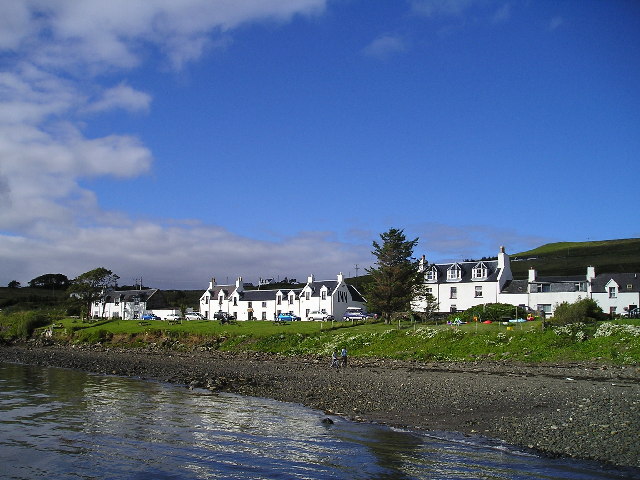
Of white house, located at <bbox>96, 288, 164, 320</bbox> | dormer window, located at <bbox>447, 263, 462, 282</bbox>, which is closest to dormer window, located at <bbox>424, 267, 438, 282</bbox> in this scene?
dormer window, located at <bbox>447, 263, 462, 282</bbox>

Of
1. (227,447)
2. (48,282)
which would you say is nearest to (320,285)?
(227,447)

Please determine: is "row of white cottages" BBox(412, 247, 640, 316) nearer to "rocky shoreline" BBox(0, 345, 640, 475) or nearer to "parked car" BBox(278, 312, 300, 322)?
"parked car" BBox(278, 312, 300, 322)

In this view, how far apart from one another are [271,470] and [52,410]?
16.1 meters

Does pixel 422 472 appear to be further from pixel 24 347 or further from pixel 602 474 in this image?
pixel 24 347

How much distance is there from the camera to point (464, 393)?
92.2 feet

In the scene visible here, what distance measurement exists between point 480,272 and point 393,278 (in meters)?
23.6

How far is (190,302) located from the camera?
127m

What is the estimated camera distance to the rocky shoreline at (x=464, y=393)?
724 inches

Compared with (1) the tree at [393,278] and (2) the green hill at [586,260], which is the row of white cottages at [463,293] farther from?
(2) the green hill at [586,260]

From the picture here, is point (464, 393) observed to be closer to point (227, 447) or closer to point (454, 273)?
point (227, 447)

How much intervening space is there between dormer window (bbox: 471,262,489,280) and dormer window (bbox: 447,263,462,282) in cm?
209

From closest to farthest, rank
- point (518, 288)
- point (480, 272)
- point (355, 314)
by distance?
1. point (518, 288)
2. point (355, 314)
3. point (480, 272)

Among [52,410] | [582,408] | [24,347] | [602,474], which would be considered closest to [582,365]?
[582,408]

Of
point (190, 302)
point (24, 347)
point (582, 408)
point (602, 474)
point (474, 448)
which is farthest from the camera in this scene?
point (190, 302)
